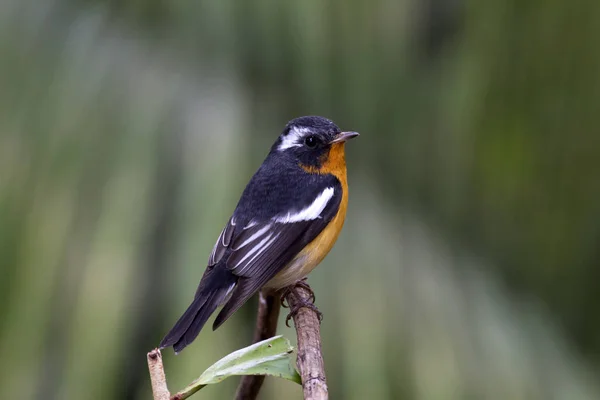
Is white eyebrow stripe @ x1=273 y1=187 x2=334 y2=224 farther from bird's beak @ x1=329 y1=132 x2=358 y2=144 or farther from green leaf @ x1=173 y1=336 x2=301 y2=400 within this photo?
green leaf @ x1=173 y1=336 x2=301 y2=400

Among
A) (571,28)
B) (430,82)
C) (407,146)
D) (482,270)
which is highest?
(571,28)

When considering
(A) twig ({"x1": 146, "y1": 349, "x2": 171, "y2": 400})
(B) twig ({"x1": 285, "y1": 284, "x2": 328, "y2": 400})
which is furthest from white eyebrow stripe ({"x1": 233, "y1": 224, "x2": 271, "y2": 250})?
(A) twig ({"x1": 146, "y1": 349, "x2": 171, "y2": 400})

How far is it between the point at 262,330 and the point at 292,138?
0.88 meters

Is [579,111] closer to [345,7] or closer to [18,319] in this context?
[345,7]

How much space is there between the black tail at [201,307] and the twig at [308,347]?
0.76 feet

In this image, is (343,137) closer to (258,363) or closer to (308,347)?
(308,347)

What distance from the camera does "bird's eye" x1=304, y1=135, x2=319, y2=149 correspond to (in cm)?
256

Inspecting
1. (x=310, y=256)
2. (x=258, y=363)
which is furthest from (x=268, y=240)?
(x=258, y=363)

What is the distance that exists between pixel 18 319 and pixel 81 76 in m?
1.10

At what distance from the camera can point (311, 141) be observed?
2.58 m

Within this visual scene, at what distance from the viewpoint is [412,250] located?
2.89m

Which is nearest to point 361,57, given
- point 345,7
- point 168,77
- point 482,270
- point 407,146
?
point 345,7

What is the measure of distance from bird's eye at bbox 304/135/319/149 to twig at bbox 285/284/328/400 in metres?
0.52

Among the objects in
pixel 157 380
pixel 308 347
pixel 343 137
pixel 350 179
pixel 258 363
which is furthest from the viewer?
pixel 350 179
